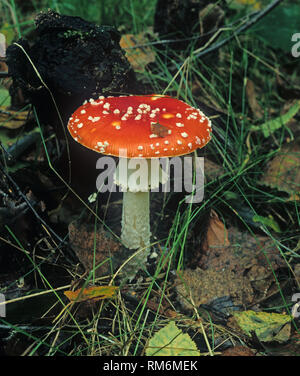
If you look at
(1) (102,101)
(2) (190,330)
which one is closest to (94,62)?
(1) (102,101)

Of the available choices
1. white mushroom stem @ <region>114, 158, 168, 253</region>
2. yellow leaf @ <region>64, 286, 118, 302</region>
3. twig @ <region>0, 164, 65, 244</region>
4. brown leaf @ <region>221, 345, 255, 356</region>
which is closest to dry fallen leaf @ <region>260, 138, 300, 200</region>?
white mushroom stem @ <region>114, 158, 168, 253</region>

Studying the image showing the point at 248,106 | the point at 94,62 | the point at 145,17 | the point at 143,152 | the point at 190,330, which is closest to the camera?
the point at 143,152

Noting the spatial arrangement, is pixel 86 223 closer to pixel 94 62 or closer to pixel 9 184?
pixel 9 184

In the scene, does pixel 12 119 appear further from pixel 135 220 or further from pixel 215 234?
pixel 215 234

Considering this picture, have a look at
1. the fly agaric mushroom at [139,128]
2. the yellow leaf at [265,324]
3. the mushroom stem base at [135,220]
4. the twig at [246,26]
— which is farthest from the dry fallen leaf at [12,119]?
the yellow leaf at [265,324]

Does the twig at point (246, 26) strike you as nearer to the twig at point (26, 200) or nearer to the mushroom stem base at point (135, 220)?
the mushroom stem base at point (135, 220)

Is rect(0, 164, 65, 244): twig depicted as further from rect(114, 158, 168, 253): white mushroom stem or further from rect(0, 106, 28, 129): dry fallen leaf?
rect(0, 106, 28, 129): dry fallen leaf

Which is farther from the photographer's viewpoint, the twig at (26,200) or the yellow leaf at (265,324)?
the twig at (26,200)

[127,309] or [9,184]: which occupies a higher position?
[9,184]
